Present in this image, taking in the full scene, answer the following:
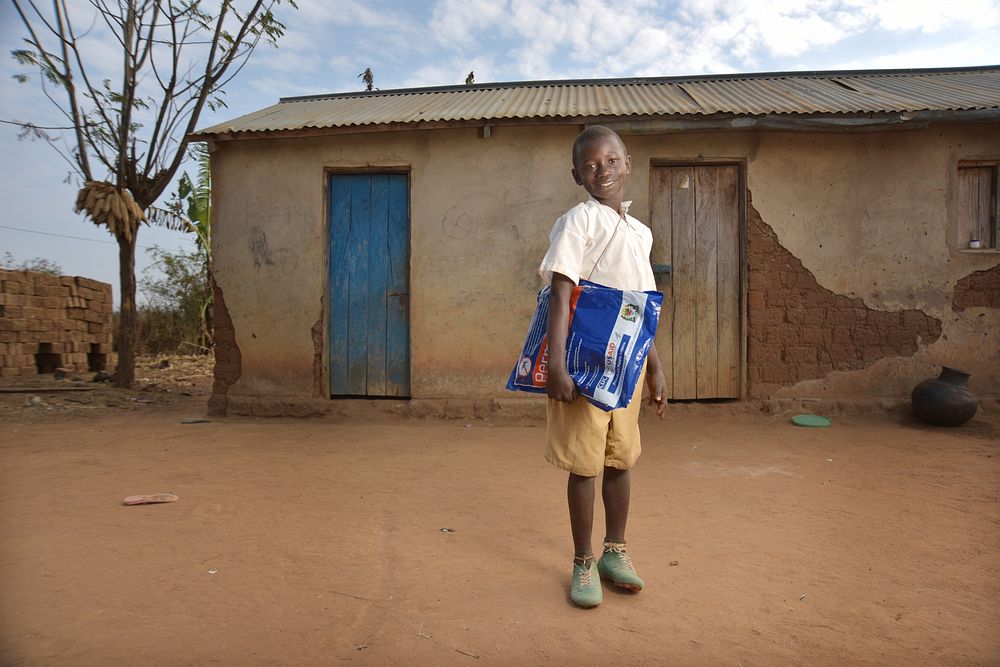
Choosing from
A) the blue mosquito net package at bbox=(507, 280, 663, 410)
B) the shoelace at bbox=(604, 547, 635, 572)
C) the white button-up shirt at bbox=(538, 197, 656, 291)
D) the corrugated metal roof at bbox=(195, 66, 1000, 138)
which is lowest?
the shoelace at bbox=(604, 547, 635, 572)

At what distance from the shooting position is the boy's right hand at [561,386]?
5.97ft

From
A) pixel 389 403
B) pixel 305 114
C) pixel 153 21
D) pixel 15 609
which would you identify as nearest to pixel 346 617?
pixel 15 609

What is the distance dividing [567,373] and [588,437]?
219 millimetres

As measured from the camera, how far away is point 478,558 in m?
2.36

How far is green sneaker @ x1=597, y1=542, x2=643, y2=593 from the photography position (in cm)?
200

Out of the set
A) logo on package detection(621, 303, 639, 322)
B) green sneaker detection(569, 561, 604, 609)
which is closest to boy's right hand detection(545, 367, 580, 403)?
logo on package detection(621, 303, 639, 322)

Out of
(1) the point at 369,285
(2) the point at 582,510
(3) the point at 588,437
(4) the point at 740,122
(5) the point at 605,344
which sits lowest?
(2) the point at 582,510

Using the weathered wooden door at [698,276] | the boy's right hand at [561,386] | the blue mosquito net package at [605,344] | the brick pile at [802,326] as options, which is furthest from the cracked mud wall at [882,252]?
the boy's right hand at [561,386]

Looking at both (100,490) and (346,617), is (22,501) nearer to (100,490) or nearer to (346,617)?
(100,490)

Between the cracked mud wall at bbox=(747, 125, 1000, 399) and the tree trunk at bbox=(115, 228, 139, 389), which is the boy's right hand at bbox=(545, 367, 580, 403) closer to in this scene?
the cracked mud wall at bbox=(747, 125, 1000, 399)

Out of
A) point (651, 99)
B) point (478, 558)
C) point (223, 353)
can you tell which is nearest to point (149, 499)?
point (478, 558)

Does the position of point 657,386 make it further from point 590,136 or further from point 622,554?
point 590,136

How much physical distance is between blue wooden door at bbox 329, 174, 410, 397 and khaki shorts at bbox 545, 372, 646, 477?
392 centimetres

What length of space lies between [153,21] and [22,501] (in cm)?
652
